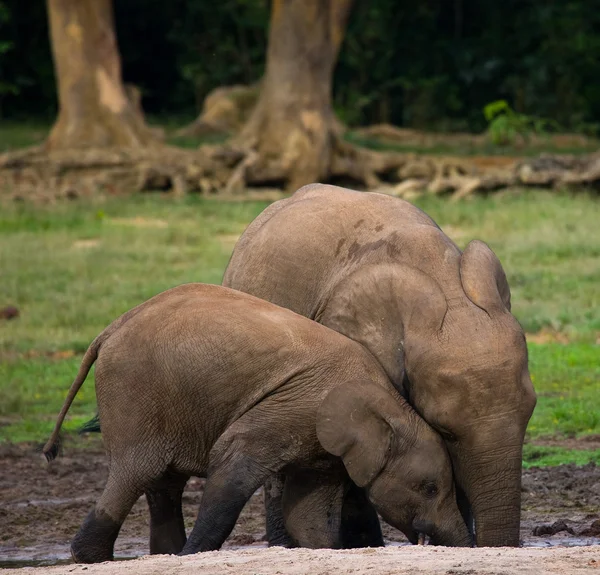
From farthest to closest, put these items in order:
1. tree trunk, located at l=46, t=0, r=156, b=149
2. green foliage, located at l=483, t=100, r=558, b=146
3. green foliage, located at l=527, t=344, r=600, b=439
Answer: green foliage, located at l=483, t=100, r=558, b=146
tree trunk, located at l=46, t=0, r=156, b=149
green foliage, located at l=527, t=344, r=600, b=439

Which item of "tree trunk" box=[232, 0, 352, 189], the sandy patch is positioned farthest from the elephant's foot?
"tree trunk" box=[232, 0, 352, 189]

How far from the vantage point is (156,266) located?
15.6 metres

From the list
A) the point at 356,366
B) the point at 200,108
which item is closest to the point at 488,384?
the point at 356,366

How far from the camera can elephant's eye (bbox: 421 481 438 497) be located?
235 inches

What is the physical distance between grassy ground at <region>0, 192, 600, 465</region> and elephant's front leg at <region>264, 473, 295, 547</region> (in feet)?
8.23

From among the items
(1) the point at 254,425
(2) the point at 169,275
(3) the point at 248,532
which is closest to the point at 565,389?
(3) the point at 248,532

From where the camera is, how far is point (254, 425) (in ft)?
19.4

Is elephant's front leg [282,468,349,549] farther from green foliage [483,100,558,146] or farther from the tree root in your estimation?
green foliage [483,100,558,146]

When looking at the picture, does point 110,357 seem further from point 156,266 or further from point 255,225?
point 156,266

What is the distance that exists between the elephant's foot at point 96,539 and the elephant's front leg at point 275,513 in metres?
0.77

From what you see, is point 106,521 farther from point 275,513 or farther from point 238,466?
point 275,513

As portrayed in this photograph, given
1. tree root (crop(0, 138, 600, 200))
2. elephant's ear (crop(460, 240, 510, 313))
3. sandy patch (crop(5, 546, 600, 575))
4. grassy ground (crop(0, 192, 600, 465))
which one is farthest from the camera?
tree root (crop(0, 138, 600, 200))

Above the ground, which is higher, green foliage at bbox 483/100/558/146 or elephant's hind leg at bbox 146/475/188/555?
elephant's hind leg at bbox 146/475/188/555

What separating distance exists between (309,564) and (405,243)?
1.81m
